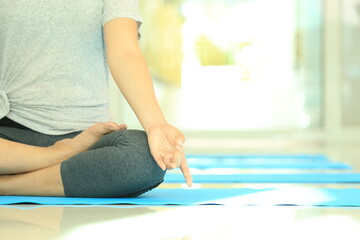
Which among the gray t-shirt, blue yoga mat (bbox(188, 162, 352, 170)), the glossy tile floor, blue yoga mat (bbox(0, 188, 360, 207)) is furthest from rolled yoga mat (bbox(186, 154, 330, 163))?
the glossy tile floor

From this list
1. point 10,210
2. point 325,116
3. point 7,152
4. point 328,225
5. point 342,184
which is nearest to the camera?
point 328,225

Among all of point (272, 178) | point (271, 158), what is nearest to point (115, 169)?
point (272, 178)

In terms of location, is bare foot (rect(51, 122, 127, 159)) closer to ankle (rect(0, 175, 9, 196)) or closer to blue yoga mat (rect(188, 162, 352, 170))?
ankle (rect(0, 175, 9, 196))

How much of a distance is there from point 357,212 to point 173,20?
14.2ft

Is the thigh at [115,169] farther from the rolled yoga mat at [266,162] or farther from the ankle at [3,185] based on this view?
the rolled yoga mat at [266,162]

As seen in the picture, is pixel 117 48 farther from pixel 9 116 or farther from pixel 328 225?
pixel 328 225

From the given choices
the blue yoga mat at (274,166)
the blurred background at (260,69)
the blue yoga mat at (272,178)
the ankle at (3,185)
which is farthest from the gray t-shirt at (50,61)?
the blurred background at (260,69)

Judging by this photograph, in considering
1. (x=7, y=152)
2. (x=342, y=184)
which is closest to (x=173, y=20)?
(x=342, y=184)

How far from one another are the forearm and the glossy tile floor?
0.66ft

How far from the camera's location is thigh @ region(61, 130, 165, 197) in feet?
5.01

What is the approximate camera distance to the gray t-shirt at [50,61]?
177cm

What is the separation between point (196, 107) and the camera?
18.2 ft

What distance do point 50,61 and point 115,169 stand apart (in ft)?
1.36

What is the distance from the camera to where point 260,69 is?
5.54m
